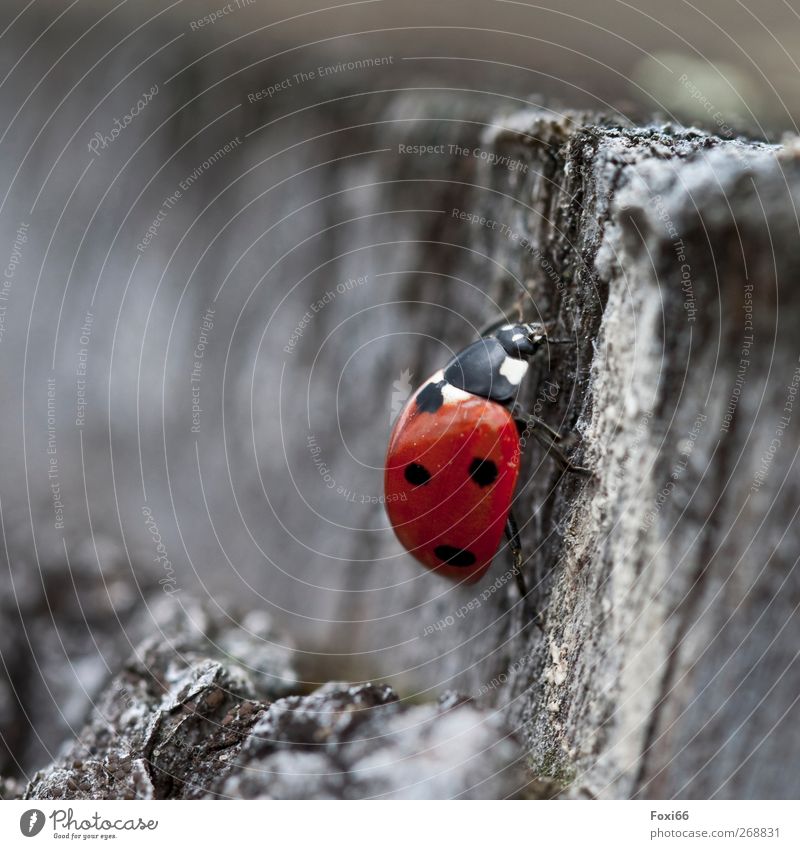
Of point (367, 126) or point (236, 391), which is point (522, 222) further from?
point (236, 391)

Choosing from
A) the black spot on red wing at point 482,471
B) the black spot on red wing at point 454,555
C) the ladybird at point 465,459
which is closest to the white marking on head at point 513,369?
the ladybird at point 465,459

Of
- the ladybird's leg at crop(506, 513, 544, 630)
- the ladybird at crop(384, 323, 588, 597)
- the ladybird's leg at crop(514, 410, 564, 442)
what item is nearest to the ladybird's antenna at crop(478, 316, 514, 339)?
the ladybird at crop(384, 323, 588, 597)

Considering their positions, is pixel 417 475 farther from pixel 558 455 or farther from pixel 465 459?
pixel 558 455

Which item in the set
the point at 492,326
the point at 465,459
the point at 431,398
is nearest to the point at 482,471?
the point at 465,459

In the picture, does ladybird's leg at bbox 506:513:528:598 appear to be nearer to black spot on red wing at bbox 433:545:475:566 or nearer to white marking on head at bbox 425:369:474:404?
black spot on red wing at bbox 433:545:475:566

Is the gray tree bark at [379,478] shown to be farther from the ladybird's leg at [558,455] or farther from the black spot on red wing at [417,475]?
the black spot on red wing at [417,475]

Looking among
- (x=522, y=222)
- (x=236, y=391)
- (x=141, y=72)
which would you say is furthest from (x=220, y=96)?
(x=522, y=222)
